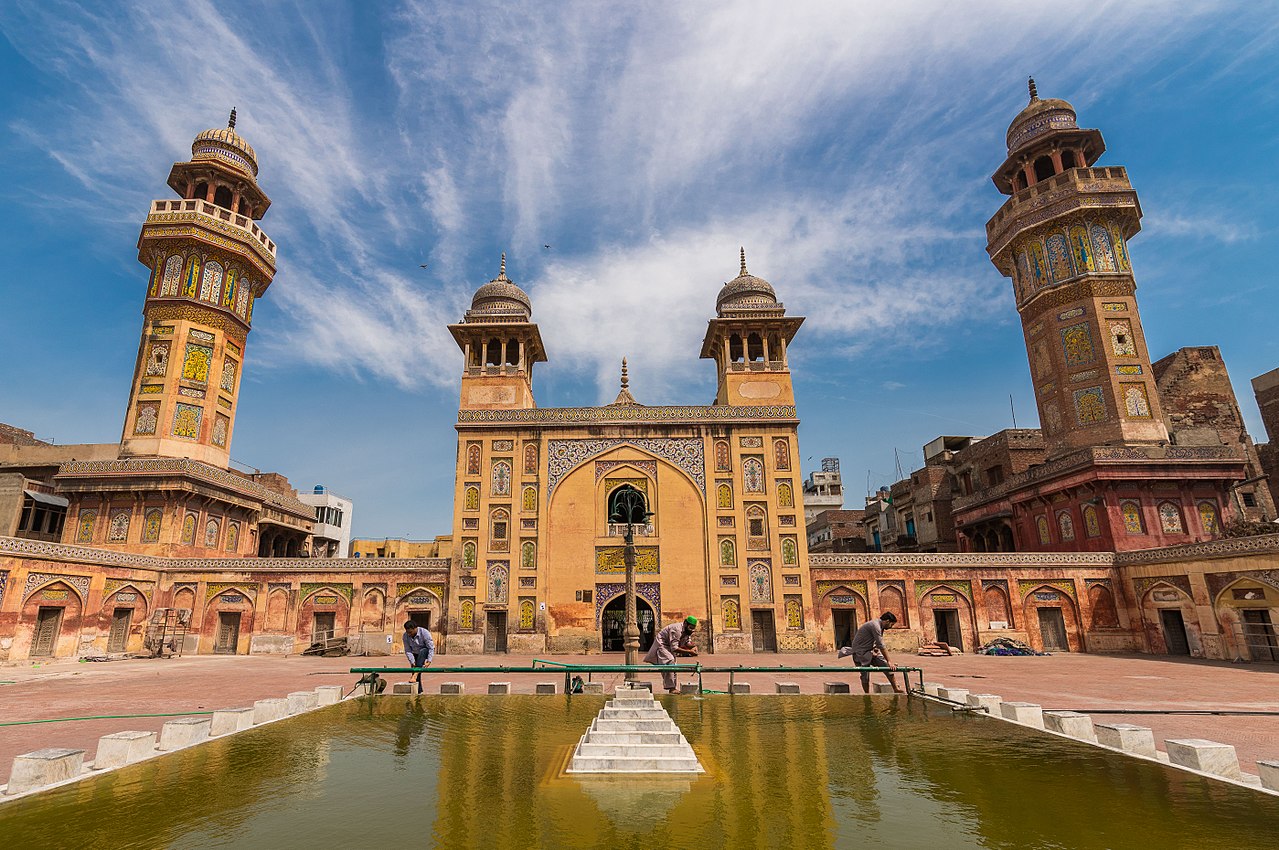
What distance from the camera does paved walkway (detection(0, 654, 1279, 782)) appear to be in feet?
31.0

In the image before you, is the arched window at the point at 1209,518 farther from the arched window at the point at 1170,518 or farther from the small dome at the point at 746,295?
the small dome at the point at 746,295

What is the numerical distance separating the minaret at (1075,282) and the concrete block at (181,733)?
99.6 feet

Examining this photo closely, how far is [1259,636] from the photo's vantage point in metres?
19.6

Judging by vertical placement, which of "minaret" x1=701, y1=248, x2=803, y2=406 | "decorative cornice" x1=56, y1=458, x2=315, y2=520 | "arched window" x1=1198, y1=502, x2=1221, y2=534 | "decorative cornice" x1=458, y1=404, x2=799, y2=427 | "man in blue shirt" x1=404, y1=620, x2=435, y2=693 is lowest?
"man in blue shirt" x1=404, y1=620, x2=435, y2=693

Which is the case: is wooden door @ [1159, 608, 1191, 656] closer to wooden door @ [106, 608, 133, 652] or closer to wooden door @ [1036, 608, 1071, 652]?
wooden door @ [1036, 608, 1071, 652]

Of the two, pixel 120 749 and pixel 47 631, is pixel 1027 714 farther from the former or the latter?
pixel 47 631

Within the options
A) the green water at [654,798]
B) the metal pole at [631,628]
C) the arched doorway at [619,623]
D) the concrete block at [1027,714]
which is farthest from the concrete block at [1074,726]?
the arched doorway at [619,623]

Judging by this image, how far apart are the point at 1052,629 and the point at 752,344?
16533mm

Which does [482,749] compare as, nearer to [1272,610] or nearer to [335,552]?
[1272,610]

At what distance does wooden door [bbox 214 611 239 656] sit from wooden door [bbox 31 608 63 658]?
5048mm

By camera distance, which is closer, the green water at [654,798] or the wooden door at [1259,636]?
the green water at [654,798]

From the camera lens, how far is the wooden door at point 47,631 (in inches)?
845

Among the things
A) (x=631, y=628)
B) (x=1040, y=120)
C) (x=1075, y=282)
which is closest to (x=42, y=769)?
(x=631, y=628)

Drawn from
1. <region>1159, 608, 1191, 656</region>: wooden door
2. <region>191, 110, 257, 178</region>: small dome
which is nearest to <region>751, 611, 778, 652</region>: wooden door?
<region>1159, 608, 1191, 656</region>: wooden door
